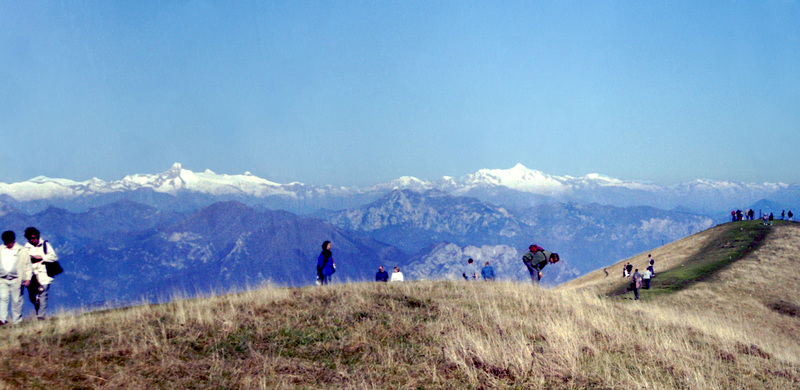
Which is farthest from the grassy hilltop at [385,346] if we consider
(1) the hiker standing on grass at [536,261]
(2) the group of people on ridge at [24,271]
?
(1) the hiker standing on grass at [536,261]

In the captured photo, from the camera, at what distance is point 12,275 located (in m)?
13.6

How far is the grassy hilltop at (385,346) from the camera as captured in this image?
372 inches

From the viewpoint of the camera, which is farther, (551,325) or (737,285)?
(737,285)

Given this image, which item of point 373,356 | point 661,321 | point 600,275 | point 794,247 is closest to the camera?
point 373,356

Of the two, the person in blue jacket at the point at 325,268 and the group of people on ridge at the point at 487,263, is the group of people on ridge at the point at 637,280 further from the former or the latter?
the person in blue jacket at the point at 325,268

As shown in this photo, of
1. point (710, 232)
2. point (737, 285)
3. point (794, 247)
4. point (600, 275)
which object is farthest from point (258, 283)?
point (710, 232)

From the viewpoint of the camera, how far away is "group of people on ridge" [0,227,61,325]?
44.1 ft

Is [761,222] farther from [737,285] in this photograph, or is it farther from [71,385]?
[71,385]

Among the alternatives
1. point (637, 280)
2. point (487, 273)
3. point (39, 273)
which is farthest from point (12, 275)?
point (637, 280)

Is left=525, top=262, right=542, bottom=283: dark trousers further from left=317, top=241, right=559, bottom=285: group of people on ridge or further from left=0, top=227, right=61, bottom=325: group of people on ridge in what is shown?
left=0, top=227, right=61, bottom=325: group of people on ridge

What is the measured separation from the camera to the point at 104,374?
9273mm

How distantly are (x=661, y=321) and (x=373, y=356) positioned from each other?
11.2 metres

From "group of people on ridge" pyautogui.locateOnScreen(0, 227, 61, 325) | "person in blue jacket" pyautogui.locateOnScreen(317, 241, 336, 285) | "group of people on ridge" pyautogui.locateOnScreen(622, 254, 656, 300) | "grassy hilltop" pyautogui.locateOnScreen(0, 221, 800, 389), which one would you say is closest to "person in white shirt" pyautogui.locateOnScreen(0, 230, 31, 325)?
"group of people on ridge" pyautogui.locateOnScreen(0, 227, 61, 325)

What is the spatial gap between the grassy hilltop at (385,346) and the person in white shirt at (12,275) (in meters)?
1.48
